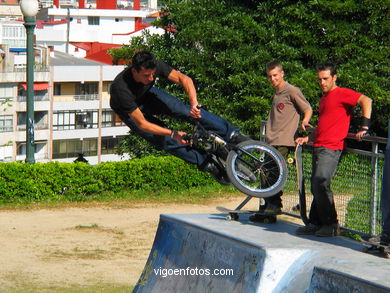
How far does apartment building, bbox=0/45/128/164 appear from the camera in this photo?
81.4 metres

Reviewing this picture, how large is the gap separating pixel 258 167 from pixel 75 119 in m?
83.7

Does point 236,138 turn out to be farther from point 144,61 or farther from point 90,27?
point 90,27

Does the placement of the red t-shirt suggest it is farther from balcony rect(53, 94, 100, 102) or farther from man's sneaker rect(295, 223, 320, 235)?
balcony rect(53, 94, 100, 102)

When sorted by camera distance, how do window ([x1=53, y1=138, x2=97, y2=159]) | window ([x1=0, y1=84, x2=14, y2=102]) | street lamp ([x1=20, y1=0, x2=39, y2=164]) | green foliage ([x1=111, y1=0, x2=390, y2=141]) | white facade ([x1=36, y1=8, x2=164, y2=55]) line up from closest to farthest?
street lamp ([x1=20, y1=0, x2=39, y2=164])
green foliage ([x1=111, y1=0, x2=390, y2=141])
window ([x1=0, y1=84, x2=14, y2=102])
window ([x1=53, y1=138, x2=97, y2=159])
white facade ([x1=36, y1=8, x2=164, y2=55])

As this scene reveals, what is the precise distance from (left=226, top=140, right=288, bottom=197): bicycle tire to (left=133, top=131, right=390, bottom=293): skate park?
21.2 inches

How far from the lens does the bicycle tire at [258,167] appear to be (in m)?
9.71

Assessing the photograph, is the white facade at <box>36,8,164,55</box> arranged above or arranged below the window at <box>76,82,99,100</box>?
above

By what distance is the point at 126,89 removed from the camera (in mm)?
9039

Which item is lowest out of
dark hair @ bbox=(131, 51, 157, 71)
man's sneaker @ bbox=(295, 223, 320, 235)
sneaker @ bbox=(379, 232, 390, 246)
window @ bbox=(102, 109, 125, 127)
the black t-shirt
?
window @ bbox=(102, 109, 125, 127)

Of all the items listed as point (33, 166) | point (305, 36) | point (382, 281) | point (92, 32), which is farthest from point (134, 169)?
point (92, 32)

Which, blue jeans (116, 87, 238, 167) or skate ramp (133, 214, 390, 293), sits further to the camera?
blue jeans (116, 87, 238, 167)

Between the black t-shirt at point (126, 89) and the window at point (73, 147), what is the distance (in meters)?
82.9

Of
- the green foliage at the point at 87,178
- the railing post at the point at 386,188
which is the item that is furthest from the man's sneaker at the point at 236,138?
the green foliage at the point at 87,178

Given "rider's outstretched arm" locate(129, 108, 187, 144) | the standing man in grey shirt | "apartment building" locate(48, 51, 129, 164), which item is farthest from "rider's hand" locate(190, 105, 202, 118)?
"apartment building" locate(48, 51, 129, 164)
